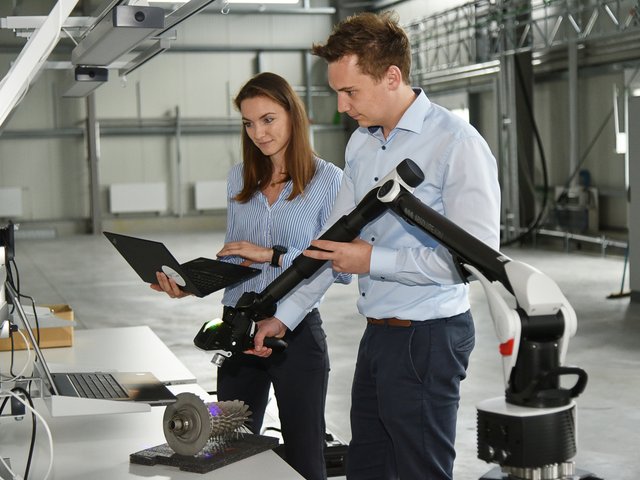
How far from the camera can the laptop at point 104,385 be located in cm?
202

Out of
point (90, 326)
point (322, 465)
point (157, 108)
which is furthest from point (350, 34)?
point (157, 108)

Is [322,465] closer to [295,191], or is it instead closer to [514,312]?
[295,191]

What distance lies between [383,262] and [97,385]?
854 mm

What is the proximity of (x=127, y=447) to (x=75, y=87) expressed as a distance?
1510 millimetres

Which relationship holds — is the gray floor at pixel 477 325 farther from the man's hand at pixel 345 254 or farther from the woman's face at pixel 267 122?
the man's hand at pixel 345 254

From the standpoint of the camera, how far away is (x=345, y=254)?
1581mm

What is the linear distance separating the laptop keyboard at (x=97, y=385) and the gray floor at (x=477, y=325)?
1.74 meters

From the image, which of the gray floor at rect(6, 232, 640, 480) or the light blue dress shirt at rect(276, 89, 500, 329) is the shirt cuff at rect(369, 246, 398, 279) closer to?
the light blue dress shirt at rect(276, 89, 500, 329)

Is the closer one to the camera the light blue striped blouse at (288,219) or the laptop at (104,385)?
the laptop at (104,385)

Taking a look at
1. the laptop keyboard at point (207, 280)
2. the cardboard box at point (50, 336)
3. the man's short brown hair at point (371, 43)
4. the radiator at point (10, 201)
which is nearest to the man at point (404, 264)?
the man's short brown hair at point (371, 43)

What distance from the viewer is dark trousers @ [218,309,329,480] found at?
7.58 feet

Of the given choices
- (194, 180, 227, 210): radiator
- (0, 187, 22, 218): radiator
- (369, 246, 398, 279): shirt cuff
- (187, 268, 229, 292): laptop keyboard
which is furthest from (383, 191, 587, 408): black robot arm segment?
(194, 180, 227, 210): radiator

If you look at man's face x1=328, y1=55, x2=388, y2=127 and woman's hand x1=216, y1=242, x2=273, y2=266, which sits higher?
man's face x1=328, y1=55, x2=388, y2=127

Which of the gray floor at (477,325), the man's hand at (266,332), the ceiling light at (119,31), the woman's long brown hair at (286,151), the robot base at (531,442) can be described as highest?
the ceiling light at (119,31)
